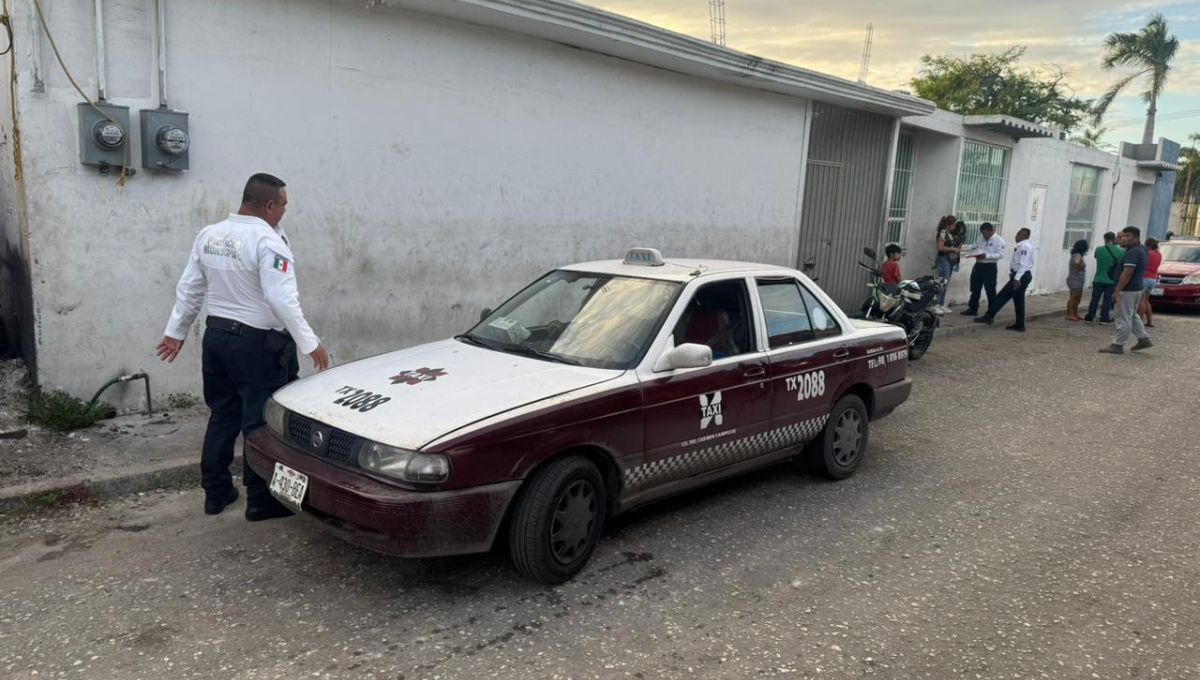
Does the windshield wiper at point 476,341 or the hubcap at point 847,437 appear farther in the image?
the hubcap at point 847,437

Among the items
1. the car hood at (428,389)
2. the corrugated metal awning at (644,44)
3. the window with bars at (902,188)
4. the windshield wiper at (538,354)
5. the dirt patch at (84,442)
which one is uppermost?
the corrugated metal awning at (644,44)

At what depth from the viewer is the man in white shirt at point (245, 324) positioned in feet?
13.6

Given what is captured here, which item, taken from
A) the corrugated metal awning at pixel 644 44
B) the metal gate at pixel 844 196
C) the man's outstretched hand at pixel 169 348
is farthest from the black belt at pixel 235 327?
the metal gate at pixel 844 196

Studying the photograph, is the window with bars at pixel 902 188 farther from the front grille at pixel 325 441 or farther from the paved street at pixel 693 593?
the front grille at pixel 325 441

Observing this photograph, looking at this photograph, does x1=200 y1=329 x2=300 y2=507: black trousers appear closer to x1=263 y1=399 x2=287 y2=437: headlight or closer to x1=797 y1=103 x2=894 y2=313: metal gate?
x1=263 y1=399 x2=287 y2=437: headlight

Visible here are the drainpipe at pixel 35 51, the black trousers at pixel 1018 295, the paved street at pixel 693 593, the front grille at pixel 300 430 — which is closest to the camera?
the paved street at pixel 693 593

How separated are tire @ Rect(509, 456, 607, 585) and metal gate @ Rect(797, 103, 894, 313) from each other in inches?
341

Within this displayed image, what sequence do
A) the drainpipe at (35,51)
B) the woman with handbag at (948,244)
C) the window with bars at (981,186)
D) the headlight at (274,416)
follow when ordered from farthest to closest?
the window with bars at (981,186) → the woman with handbag at (948,244) → the drainpipe at (35,51) → the headlight at (274,416)

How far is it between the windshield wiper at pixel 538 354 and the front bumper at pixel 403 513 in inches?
33.9

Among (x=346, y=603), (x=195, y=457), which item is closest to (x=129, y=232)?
(x=195, y=457)

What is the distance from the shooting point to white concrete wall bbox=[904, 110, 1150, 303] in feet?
47.6

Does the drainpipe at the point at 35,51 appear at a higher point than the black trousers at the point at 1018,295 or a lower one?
higher

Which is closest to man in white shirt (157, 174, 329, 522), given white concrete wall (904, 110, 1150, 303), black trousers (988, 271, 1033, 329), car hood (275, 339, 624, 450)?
car hood (275, 339, 624, 450)

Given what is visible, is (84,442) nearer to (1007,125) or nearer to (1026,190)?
(1007,125)
